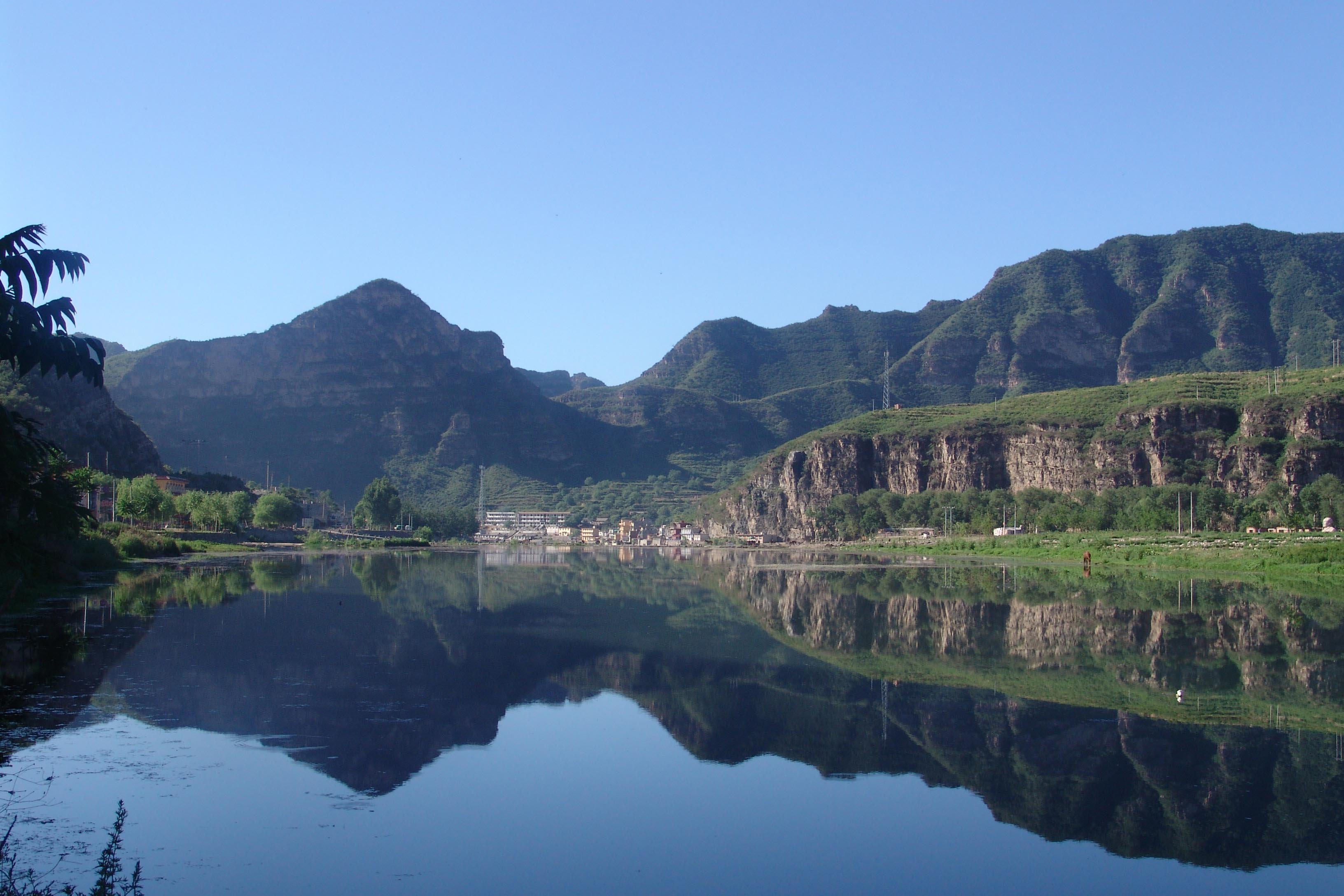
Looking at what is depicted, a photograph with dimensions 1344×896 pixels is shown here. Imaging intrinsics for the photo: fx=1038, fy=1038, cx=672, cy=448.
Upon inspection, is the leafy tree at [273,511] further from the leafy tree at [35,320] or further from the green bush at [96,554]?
the leafy tree at [35,320]

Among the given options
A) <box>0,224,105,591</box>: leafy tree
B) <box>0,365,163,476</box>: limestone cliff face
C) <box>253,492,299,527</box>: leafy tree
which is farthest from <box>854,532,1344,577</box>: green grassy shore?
<box>0,365,163,476</box>: limestone cliff face

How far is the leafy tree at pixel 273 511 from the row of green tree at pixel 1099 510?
75768mm

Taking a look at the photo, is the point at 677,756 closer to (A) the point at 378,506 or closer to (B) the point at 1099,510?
(B) the point at 1099,510

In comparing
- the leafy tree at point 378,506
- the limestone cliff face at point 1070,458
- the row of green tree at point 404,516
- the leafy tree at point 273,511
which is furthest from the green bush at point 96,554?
the limestone cliff face at point 1070,458

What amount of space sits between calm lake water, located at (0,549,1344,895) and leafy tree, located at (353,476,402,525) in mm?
116083

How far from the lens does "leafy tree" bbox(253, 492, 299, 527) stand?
349ft

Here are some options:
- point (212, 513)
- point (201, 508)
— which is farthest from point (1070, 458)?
point (201, 508)

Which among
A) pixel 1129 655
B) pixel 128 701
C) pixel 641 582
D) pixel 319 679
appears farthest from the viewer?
pixel 641 582

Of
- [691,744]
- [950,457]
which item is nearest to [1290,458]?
[950,457]

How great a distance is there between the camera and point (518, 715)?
53.6 feet

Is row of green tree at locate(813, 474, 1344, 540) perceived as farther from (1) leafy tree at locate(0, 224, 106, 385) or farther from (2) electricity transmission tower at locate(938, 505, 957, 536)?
(1) leafy tree at locate(0, 224, 106, 385)

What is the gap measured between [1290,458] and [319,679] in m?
124

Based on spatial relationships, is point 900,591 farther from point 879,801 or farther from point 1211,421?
point 1211,421

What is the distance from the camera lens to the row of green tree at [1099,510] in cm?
9125
